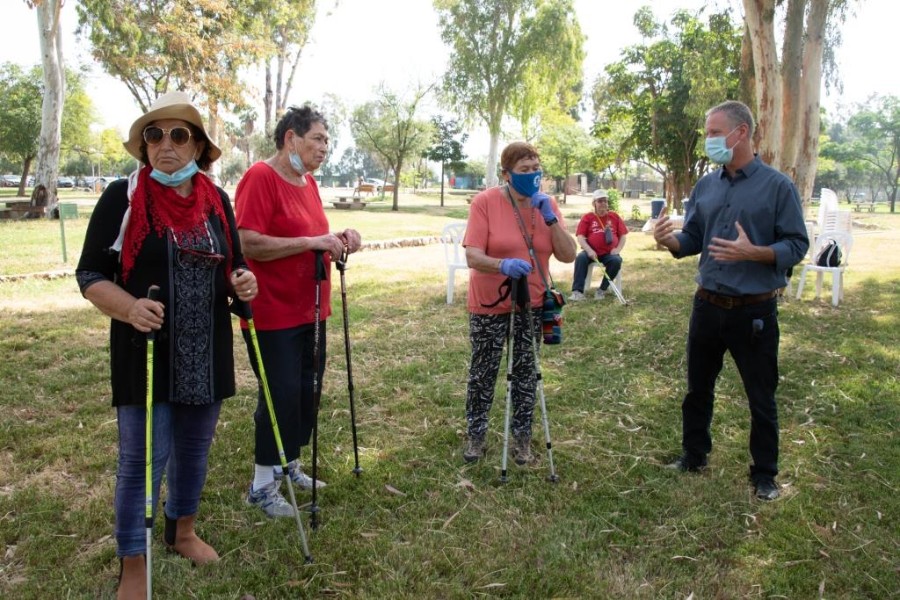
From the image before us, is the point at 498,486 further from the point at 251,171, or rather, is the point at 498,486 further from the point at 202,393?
the point at 251,171

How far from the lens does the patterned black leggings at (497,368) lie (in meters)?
4.06

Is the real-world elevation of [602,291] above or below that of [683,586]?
above

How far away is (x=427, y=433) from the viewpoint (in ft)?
15.4

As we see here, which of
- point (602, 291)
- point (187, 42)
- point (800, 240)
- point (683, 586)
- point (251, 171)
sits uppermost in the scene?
point (187, 42)

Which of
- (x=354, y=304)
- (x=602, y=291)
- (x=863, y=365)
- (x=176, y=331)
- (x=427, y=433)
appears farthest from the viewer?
(x=602, y=291)

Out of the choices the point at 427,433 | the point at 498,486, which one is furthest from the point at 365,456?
the point at 498,486

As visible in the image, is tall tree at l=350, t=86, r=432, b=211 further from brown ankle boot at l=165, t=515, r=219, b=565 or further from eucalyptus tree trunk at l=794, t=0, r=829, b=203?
brown ankle boot at l=165, t=515, r=219, b=565

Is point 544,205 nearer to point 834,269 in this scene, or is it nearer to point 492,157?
point 834,269

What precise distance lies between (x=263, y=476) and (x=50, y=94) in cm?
→ 2200

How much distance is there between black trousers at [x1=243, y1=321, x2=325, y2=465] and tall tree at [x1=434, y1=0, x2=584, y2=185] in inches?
1227

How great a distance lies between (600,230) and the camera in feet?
32.3

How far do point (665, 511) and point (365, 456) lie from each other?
1.92m

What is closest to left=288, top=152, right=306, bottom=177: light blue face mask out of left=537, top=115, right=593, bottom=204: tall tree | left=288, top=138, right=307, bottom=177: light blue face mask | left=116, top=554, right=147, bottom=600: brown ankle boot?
left=288, top=138, right=307, bottom=177: light blue face mask

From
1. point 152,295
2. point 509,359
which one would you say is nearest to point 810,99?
point 509,359
